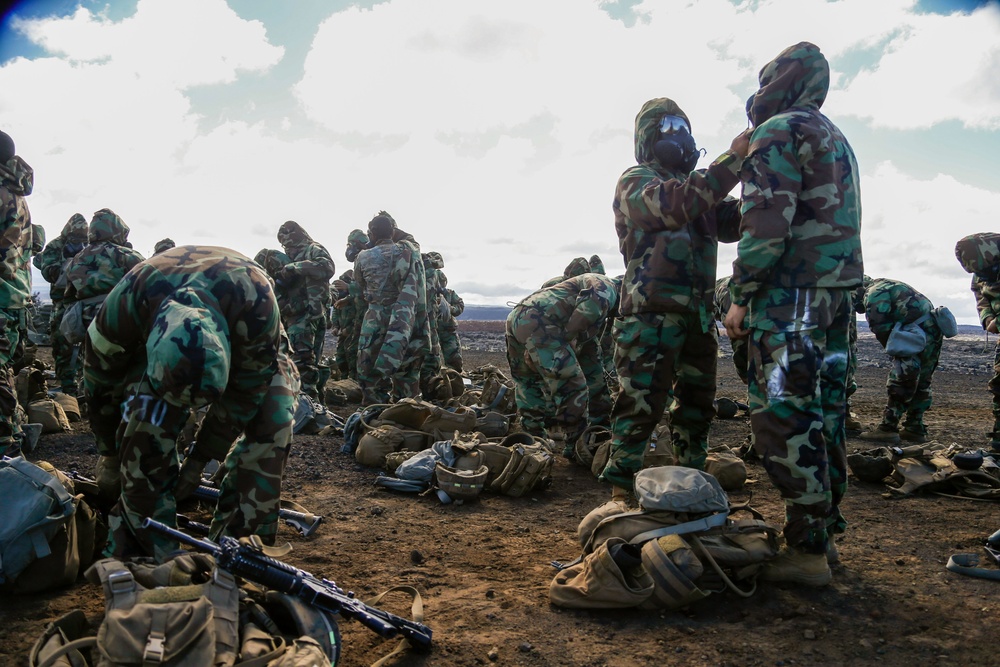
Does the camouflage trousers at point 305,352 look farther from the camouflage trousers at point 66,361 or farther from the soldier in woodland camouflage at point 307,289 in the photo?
the camouflage trousers at point 66,361

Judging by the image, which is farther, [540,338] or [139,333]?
[540,338]

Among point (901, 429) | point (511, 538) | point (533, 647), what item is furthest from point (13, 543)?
point (901, 429)

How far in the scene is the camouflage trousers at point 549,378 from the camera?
20.7ft

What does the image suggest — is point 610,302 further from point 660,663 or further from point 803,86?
point 660,663

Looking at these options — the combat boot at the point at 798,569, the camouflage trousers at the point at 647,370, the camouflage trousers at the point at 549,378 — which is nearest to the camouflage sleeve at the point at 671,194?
the camouflage trousers at the point at 647,370

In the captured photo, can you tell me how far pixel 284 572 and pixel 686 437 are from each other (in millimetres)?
2829

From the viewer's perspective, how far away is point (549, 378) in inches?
249

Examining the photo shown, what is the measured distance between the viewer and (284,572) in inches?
93.9

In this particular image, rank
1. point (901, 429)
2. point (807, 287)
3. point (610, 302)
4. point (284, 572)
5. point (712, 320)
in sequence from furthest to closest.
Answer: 1. point (901, 429)
2. point (610, 302)
3. point (712, 320)
4. point (807, 287)
5. point (284, 572)

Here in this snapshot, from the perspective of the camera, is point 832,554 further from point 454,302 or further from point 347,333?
point 454,302

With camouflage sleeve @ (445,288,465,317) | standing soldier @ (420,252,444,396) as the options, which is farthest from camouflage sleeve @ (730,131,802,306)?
camouflage sleeve @ (445,288,465,317)

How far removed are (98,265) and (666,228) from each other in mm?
5332

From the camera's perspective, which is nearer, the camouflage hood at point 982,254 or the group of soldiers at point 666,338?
the group of soldiers at point 666,338

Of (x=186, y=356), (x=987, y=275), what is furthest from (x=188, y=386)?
(x=987, y=275)
